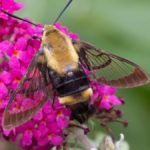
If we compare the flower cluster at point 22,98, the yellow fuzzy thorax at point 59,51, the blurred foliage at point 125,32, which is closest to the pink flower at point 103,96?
the flower cluster at point 22,98

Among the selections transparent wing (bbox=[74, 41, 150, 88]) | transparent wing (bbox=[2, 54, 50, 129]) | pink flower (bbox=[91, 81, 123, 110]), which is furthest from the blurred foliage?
transparent wing (bbox=[2, 54, 50, 129])

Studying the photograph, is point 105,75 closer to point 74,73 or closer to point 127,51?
point 74,73

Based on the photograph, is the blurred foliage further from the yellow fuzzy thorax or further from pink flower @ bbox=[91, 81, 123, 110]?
the yellow fuzzy thorax

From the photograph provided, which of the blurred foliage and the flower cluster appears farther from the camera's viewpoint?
→ the blurred foliage

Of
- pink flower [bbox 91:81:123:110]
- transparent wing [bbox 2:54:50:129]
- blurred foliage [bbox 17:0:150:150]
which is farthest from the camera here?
blurred foliage [bbox 17:0:150:150]

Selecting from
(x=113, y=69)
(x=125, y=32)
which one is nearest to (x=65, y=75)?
(x=113, y=69)

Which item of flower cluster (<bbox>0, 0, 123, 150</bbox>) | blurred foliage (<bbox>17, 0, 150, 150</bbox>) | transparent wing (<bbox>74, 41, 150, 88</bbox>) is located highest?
transparent wing (<bbox>74, 41, 150, 88</bbox>)

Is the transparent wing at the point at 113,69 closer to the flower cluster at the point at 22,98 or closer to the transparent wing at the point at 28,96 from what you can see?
the flower cluster at the point at 22,98
